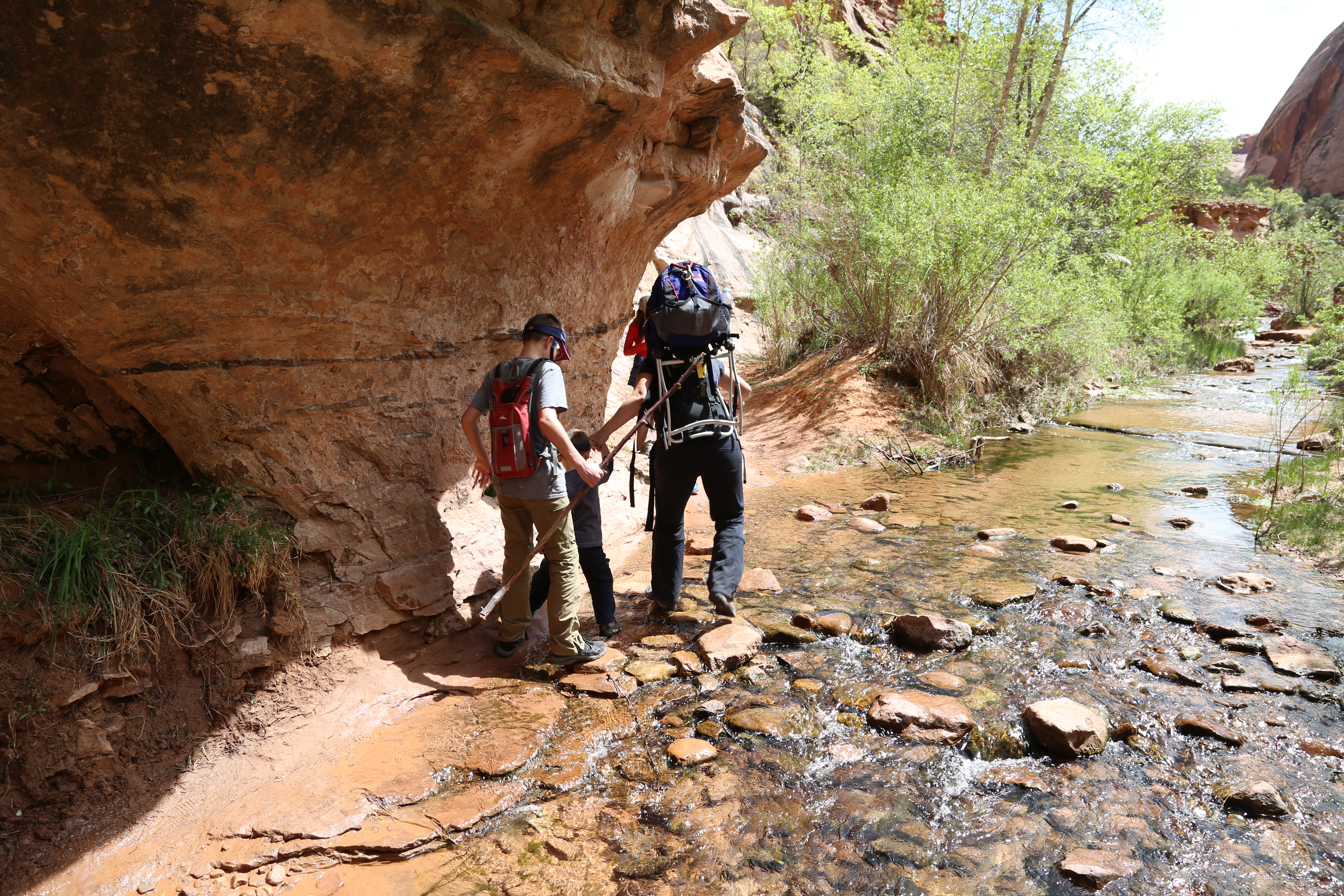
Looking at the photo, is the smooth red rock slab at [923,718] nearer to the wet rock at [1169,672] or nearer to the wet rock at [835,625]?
the wet rock at [835,625]

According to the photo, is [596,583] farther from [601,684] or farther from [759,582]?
[759,582]

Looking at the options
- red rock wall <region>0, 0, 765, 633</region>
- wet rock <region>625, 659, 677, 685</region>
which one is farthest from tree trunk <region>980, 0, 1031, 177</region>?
wet rock <region>625, 659, 677, 685</region>

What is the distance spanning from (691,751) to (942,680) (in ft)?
4.55

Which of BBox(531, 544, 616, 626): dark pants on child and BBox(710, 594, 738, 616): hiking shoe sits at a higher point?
BBox(531, 544, 616, 626): dark pants on child

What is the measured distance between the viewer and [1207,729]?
3.14m

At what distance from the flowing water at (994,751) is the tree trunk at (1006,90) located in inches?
322

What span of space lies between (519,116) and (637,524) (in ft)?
11.4

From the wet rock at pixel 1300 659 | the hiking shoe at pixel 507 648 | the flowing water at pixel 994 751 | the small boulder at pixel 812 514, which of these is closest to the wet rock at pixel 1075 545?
the flowing water at pixel 994 751

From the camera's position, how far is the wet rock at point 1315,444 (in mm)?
7602

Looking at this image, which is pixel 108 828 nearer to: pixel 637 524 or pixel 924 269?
pixel 637 524

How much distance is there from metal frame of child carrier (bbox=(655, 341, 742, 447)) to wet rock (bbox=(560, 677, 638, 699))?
A: 1285mm

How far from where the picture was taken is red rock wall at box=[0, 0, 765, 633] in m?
2.71

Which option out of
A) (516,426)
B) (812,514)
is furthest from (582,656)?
(812,514)

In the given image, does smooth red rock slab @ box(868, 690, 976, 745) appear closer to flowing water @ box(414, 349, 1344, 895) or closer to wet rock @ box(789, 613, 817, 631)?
flowing water @ box(414, 349, 1344, 895)
